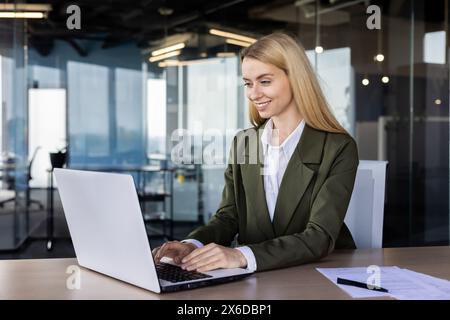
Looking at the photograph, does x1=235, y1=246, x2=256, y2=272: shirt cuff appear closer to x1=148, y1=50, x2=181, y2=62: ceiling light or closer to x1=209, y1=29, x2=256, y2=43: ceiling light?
x1=148, y1=50, x2=181, y2=62: ceiling light

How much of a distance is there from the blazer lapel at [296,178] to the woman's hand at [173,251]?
36 cm

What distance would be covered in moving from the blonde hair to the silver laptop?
24.6 inches

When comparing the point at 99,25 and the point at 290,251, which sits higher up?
the point at 99,25

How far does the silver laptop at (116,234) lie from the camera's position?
4.53 ft

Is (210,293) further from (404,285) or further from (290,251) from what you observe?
(404,285)

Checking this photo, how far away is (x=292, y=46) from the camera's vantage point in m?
1.97

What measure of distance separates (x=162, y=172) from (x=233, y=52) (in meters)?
1.44

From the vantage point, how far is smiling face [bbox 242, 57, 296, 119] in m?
1.96

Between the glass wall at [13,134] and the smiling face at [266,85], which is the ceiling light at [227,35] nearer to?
the glass wall at [13,134]

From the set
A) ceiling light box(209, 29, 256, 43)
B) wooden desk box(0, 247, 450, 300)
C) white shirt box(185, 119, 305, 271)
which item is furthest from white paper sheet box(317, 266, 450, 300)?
ceiling light box(209, 29, 256, 43)

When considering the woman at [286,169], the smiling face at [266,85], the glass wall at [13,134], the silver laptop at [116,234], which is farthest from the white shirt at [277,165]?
the glass wall at [13,134]

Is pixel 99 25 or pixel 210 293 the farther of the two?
pixel 99 25

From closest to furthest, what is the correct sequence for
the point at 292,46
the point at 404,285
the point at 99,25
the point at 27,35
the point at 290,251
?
1. the point at 404,285
2. the point at 290,251
3. the point at 292,46
4. the point at 27,35
5. the point at 99,25
